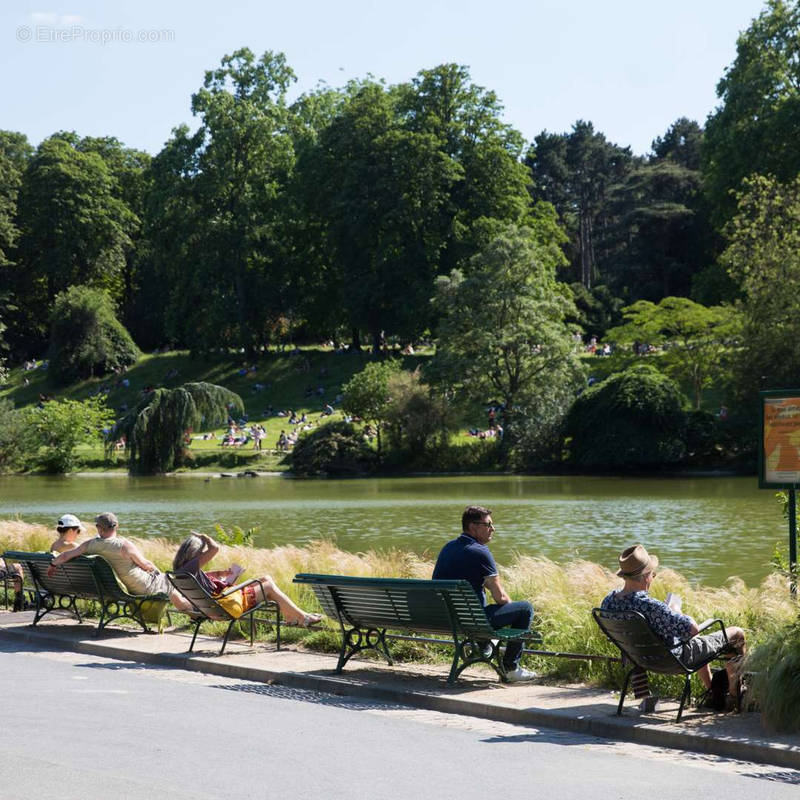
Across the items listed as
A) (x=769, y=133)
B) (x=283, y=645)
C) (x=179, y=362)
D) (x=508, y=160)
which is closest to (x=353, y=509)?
(x=283, y=645)

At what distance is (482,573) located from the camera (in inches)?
390

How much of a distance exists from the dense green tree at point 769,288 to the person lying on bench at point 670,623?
143 feet

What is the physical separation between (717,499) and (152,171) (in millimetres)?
53192

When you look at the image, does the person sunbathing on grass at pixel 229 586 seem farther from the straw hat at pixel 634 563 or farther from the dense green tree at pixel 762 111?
the dense green tree at pixel 762 111

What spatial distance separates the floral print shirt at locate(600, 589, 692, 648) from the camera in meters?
8.31

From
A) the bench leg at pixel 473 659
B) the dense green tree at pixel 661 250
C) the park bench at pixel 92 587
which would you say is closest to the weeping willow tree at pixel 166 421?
the dense green tree at pixel 661 250

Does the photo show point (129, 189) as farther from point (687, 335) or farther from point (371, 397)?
point (687, 335)

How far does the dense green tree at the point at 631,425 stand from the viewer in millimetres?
53312

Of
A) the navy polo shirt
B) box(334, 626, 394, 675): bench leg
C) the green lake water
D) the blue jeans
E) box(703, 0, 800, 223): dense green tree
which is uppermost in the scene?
box(703, 0, 800, 223): dense green tree

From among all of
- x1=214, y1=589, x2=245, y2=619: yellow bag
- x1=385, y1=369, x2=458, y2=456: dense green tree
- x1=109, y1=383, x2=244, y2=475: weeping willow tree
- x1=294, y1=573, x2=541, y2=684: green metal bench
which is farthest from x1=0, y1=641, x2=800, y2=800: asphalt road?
x1=385, y1=369, x2=458, y2=456: dense green tree

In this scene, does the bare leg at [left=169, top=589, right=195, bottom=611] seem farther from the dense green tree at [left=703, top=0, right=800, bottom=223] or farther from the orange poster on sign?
the dense green tree at [left=703, top=0, right=800, bottom=223]

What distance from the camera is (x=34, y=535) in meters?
21.2

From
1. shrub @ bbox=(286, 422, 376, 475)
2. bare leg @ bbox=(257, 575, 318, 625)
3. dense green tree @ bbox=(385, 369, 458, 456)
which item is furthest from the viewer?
shrub @ bbox=(286, 422, 376, 475)

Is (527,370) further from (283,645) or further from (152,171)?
(283,645)
